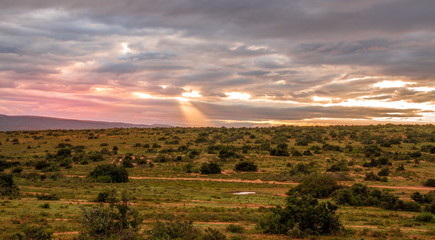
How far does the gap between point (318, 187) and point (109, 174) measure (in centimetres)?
2164

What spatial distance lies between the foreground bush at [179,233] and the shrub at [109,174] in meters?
21.1

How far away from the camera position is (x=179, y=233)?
13664 mm

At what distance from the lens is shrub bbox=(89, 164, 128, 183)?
33.3 meters

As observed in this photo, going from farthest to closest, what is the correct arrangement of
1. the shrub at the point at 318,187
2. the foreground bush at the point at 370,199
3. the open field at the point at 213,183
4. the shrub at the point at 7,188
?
the shrub at the point at 318,187
the shrub at the point at 7,188
the foreground bush at the point at 370,199
the open field at the point at 213,183

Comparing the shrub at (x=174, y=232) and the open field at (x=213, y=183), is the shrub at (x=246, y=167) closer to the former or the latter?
the open field at (x=213, y=183)

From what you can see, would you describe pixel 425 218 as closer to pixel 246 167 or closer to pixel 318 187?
Answer: pixel 318 187

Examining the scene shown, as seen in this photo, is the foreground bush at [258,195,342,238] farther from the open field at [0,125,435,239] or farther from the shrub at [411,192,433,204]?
the shrub at [411,192,433,204]

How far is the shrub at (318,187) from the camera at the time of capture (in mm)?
27203

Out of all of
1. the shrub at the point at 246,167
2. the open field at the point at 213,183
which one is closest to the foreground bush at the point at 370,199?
the open field at the point at 213,183

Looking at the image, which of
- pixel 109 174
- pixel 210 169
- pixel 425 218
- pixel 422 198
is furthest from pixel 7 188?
pixel 422 198

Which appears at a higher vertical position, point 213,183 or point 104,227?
point 104,227

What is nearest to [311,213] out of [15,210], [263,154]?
[15,210]

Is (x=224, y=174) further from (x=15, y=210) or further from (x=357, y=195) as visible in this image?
(x=15, y=210)

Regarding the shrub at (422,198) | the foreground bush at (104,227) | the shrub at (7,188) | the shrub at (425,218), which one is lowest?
the shrub at (422,198)
